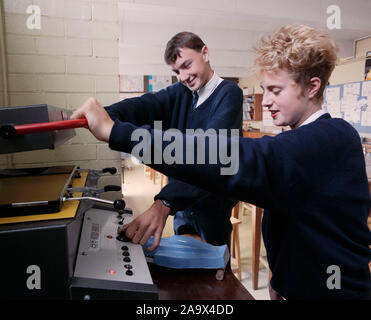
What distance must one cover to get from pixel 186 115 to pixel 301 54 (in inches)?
29.3

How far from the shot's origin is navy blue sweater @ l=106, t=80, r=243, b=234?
105cm

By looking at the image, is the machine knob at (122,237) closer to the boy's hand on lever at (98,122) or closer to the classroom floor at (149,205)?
the boy's hand on lever at (98,122)

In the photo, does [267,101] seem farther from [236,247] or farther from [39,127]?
[236,247]

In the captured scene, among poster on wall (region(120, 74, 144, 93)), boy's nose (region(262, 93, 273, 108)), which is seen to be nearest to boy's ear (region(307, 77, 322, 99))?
boy's nose (region(262, 93, 273, 108))

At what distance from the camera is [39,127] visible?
2.02 ft

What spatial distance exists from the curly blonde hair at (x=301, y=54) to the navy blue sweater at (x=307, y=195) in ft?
0.44

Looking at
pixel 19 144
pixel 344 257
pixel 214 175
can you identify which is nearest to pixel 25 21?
pixel 19 144

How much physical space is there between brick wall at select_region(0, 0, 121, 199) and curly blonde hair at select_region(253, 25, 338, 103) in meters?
1.18

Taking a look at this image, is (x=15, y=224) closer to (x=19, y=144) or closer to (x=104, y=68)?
(x=19, y=144)

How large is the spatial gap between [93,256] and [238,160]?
17.6 inches

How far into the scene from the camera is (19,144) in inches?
28.6

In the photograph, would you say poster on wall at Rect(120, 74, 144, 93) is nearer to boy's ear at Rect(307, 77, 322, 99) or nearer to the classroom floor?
the classroom floor

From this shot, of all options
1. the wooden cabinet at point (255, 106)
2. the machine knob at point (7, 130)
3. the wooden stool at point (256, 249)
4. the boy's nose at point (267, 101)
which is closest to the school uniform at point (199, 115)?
Answer: the boy's nose at point (267, 101)

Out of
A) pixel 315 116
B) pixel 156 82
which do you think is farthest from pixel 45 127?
pixel 156 82
